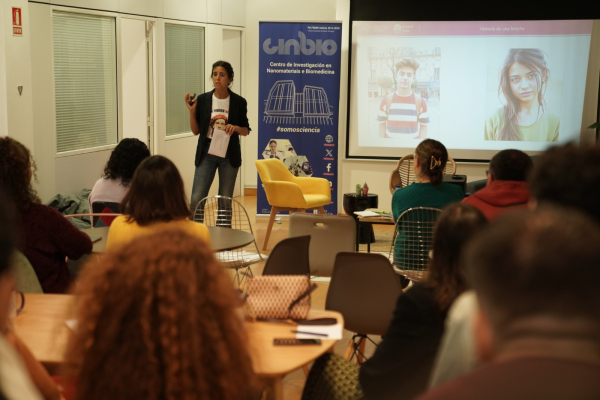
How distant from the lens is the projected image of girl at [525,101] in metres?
8.17

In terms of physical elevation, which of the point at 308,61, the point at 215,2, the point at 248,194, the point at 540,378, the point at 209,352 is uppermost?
the point at 215,2

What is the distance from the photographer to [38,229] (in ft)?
10.1

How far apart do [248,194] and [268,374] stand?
888 centimetres

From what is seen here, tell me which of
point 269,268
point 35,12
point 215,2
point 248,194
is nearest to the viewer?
point 269,268

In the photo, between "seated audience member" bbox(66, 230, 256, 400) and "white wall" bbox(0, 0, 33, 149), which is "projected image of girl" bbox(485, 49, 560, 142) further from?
"seated audience member" bbox(66, 230, 256, 400)

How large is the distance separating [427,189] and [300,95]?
155 inches

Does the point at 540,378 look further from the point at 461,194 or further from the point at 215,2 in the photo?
the point at 215,2

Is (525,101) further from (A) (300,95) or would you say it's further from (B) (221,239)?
(B) (221,239)

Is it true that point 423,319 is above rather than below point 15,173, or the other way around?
below

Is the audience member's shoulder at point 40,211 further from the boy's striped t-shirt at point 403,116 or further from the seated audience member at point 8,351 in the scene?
the boy's striped t-shirt at point 403,116

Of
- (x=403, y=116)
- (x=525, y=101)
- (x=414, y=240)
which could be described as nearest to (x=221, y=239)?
(x=414, y=240)

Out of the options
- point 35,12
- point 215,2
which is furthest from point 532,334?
point 215,2

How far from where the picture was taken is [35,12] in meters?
6.16

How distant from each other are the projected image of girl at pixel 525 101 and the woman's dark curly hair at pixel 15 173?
21.3ft
